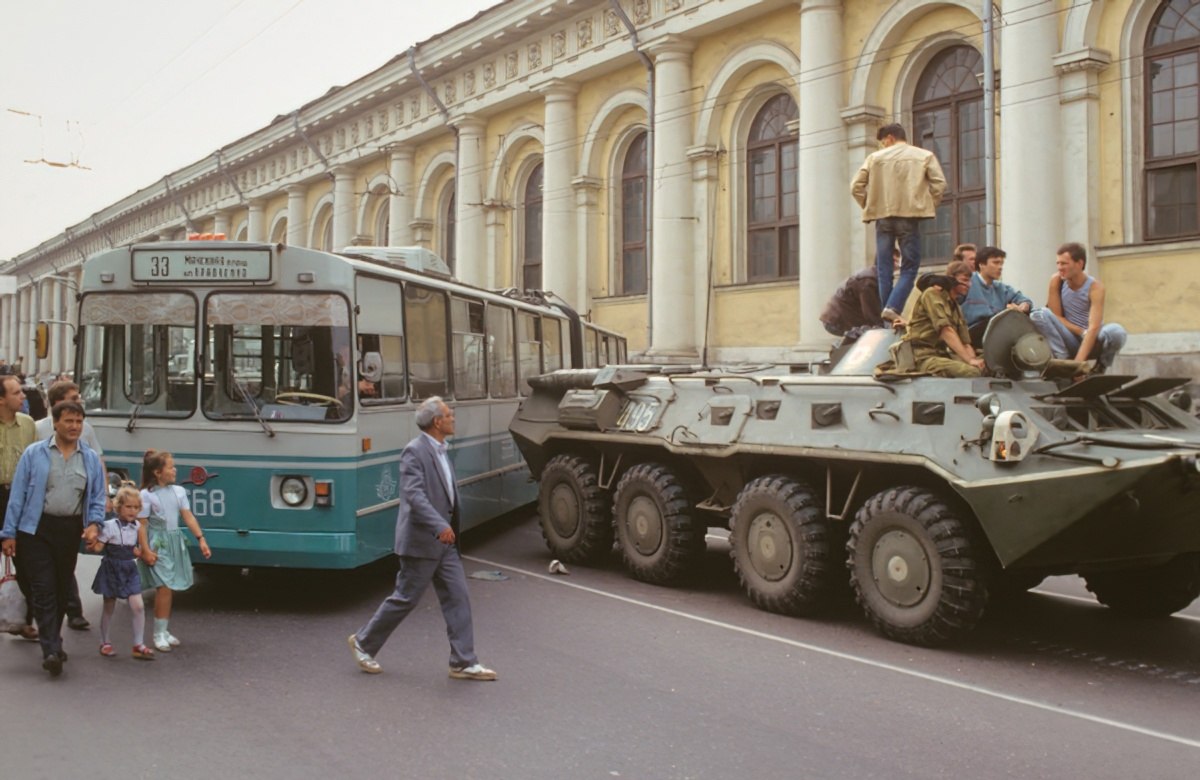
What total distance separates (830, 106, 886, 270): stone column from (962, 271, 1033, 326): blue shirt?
37.0 feet

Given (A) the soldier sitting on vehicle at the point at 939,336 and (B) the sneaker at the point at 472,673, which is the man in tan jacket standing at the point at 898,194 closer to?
(A) the soldier sitting on vehicle at the point at 939,336

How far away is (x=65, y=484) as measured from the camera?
7148 millimetres

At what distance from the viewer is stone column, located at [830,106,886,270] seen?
2039cm

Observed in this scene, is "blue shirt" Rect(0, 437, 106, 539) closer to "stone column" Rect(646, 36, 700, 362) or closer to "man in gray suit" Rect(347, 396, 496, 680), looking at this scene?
"man in gray suit" Rect(347, 396, 496, 680)

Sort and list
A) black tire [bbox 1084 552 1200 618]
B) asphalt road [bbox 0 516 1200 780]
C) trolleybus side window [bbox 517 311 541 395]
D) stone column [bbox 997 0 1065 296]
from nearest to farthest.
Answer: asphalt road [bbox 0 516 1200 780], black tire [bbox 1084 552 1200 618], trolleybus side window [bbox 517 311 541 395], stone column [bbox 997 0 1065 296]

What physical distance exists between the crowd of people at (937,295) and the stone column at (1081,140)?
7311 millimetres

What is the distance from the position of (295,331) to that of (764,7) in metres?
15.6

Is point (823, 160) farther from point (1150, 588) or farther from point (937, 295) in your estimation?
point (1150, 588)

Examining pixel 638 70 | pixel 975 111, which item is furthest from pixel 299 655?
pixel 638 70

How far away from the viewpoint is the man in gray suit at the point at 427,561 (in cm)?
696

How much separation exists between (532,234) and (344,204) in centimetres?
1036

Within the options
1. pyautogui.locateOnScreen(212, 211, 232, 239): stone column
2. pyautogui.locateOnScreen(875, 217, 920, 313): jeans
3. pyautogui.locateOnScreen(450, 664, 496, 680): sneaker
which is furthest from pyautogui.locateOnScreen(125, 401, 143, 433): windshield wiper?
pyautogui.locateOnScreen(212, 211, 232, 239): stone column

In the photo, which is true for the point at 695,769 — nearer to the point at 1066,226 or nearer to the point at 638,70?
the point at 1066,226

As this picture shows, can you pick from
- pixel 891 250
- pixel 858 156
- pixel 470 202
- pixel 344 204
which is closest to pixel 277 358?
pixel 891 250
